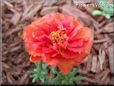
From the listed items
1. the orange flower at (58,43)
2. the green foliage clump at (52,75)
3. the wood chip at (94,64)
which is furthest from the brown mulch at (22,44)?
the orange flower at (58,43)

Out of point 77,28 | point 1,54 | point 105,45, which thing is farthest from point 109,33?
point 1,54

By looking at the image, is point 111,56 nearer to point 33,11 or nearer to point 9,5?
point 33,11

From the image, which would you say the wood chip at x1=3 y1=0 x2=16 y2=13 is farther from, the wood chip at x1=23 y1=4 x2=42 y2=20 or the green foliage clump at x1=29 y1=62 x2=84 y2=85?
the green foliage clump at x1=29 y1=62 x2=84 y2=85

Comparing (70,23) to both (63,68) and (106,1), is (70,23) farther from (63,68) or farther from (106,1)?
(106,1)

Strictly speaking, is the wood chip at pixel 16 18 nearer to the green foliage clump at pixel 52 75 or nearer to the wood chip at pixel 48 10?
the wood chip at pixel 48 10

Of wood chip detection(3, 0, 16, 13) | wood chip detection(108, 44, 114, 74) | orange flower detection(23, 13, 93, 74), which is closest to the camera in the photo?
orange flower detection(23, 13, 93, 74)

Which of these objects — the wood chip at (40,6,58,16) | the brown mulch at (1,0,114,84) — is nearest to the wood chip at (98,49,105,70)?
the brown mulch at (1,0,114,84)

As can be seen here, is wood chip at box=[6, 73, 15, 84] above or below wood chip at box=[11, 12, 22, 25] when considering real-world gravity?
below
